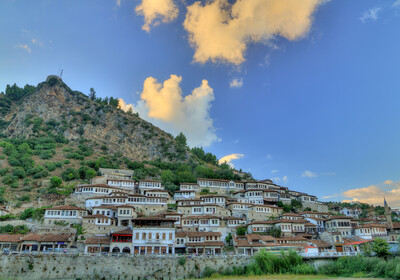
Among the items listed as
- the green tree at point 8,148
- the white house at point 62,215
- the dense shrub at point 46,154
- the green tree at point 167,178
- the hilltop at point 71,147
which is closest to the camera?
the white house at point 62,215

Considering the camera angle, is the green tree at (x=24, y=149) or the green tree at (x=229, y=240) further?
the green tree at (x=24, y=149)

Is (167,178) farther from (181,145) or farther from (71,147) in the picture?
(71,147)

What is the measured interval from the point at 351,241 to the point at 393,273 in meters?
17.0

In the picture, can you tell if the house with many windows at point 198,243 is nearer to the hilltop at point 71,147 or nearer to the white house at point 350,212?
the hilltop at point 71,147

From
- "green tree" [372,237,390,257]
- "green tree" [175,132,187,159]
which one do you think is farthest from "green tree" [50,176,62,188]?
"green tree" [372,237,390,257]

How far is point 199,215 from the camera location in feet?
187

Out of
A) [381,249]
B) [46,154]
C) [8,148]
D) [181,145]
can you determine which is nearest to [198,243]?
[381,249]

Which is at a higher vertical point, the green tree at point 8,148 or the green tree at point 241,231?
the green tree at point 8,148

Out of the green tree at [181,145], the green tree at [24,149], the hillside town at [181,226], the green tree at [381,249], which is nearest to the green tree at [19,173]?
the green tree at [24,149]

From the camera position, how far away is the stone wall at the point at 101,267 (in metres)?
34.9

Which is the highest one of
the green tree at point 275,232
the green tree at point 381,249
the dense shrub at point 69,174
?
the dense shrub at point 69,174

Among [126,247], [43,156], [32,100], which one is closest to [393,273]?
[126,247]

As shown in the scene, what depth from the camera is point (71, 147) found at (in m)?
103

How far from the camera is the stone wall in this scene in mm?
34875
